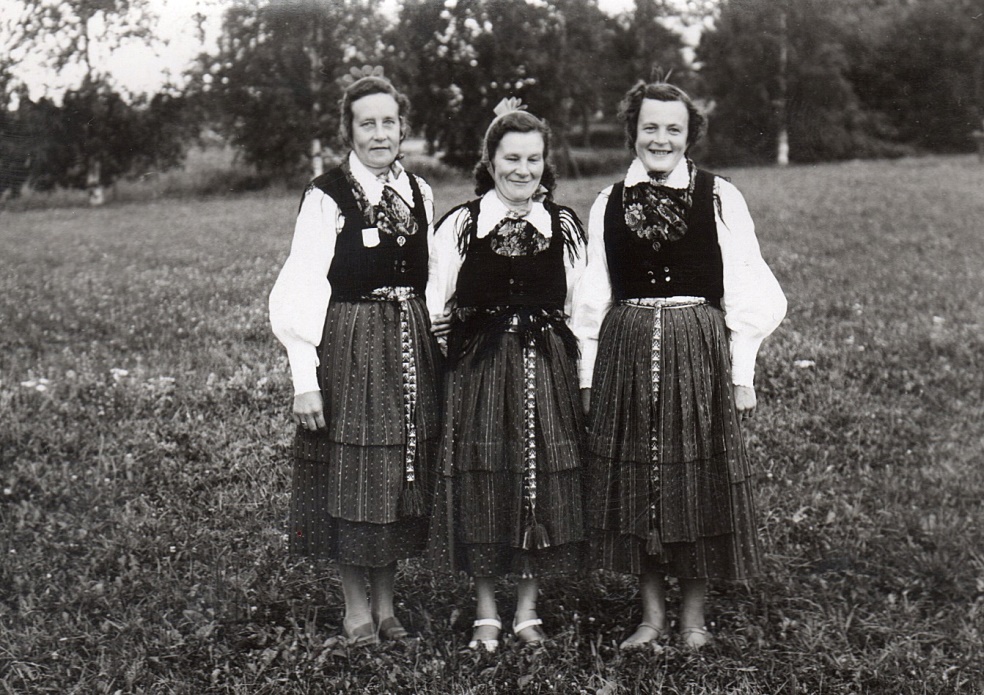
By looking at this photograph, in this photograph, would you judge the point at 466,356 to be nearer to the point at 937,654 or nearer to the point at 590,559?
the point at 590,559

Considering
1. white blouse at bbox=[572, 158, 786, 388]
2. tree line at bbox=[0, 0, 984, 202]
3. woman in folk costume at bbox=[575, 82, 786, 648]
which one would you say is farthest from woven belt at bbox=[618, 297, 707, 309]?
tree line at bbox=[0, 0, 984, 202]

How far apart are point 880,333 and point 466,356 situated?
4.31 meters

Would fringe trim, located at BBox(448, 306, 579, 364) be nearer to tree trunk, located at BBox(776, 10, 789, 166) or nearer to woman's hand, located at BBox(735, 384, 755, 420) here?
woman's hand, located at BBox(735, 384, 755, 420)

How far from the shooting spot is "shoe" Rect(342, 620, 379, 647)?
3309 mm

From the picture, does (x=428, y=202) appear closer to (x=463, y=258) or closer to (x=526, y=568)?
(x=463, y=258)

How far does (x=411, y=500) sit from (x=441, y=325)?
0.65m

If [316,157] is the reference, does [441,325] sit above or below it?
below

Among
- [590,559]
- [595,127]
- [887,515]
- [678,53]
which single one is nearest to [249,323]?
[590,559]

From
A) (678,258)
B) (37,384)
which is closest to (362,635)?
(678,258)

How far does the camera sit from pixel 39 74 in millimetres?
6094

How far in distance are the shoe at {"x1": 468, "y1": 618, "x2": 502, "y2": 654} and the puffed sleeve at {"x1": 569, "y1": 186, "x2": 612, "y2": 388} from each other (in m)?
0.98

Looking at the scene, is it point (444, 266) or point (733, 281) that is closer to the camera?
point (733, 281)

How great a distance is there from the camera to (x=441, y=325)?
128 inches

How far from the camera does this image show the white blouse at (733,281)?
3.10 metres
